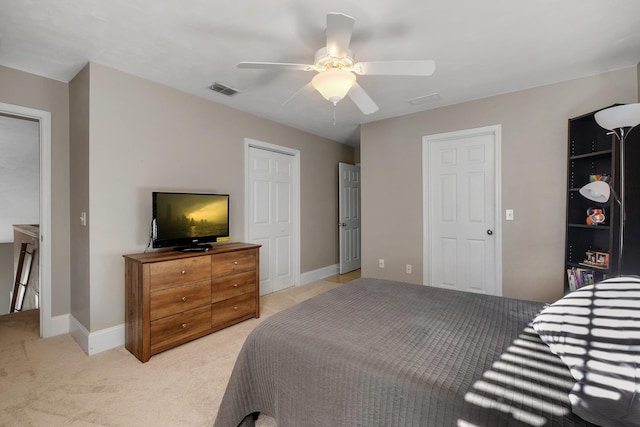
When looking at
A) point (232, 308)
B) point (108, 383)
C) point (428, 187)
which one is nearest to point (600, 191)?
point (428, 187)

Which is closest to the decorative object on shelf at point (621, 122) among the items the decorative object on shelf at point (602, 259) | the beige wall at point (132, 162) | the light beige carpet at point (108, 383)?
the decorative object on shelf at point (602, 259)

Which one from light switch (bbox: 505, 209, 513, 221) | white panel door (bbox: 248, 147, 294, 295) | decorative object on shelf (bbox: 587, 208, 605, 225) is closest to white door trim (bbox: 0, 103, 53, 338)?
white panel door (bbox: 248, 147, 294, 295)

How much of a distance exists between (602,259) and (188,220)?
3.71 metres

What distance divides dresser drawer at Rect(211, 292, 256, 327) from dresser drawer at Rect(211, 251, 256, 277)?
289 mm

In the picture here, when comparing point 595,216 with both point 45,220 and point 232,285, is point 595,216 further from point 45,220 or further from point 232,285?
point 45,220

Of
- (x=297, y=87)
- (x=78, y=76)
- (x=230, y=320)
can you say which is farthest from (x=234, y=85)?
(x=230, y=320)

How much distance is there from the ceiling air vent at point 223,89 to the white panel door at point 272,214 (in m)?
0.88

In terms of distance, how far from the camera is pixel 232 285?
9.56 ft

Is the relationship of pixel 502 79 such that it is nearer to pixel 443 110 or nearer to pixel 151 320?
pixel 443 110

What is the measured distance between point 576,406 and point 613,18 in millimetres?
2445

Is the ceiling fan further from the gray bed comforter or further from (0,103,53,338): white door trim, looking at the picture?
(0,103,53,338): white door trim

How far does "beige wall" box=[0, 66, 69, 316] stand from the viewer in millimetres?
2656

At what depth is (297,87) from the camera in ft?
9.74

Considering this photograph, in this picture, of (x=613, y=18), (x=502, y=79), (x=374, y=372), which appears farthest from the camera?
(x=502, y=79)
